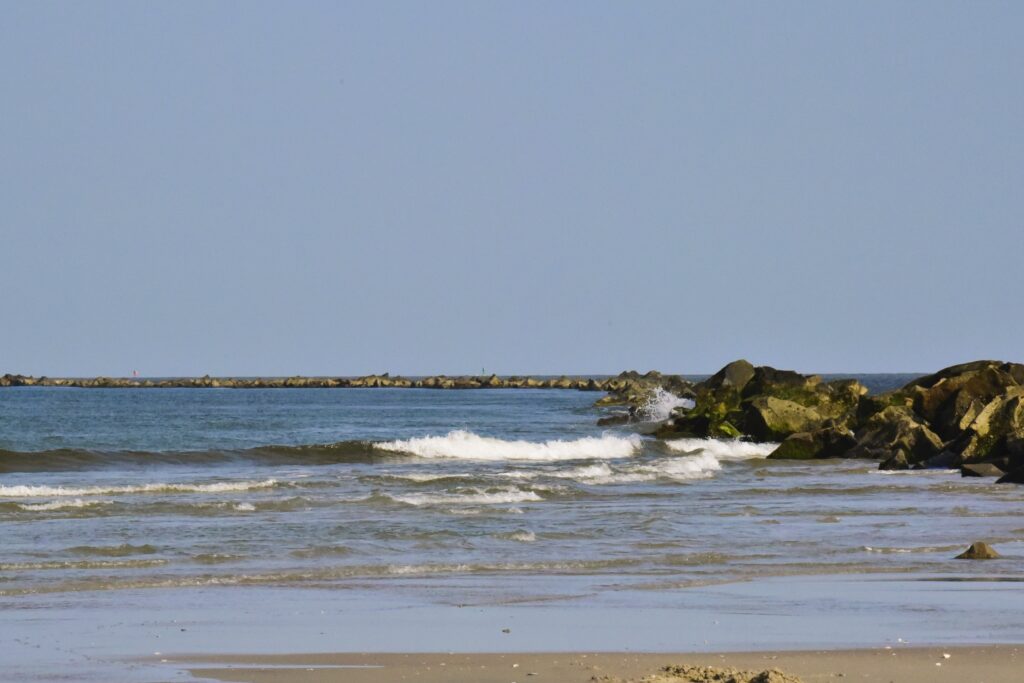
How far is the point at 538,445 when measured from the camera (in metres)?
39.8

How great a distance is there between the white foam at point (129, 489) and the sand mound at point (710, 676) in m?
16.2

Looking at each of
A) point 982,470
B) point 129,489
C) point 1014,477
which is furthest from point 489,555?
point 982,470

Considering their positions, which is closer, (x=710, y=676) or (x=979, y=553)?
(x=710, y=676)

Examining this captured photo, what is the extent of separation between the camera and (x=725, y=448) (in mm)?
36594

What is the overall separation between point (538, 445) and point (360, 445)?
483 centimetres

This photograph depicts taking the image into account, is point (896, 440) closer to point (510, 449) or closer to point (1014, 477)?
point (1014, 477)

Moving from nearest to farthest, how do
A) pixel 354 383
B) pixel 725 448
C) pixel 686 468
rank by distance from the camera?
pixel 686 468 → pixel 725 448 → pixel 354 383

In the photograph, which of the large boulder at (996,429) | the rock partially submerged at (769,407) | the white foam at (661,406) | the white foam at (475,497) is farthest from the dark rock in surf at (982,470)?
the white foam at (661,406)

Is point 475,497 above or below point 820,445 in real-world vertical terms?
below

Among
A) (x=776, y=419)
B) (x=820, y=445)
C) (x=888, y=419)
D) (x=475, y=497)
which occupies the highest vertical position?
(x=888, y=419)

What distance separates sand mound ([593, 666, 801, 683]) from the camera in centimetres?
880

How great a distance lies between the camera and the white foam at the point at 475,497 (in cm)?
2217

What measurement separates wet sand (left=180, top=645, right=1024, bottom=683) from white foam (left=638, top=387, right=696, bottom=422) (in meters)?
46.4

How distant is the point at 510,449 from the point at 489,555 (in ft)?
75.9
